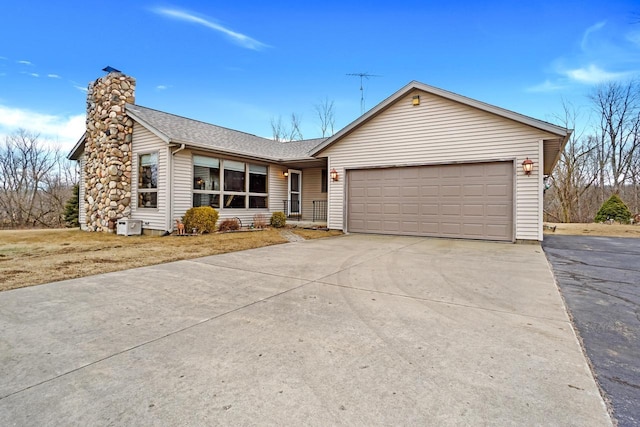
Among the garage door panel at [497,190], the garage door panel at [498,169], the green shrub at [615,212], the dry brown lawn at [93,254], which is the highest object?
the garage door panel at [498,169]

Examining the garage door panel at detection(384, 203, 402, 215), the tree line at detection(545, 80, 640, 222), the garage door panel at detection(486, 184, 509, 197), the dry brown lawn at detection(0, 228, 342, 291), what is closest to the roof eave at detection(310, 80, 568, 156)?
the garage door panel at detection(486, 184, 509, 197)

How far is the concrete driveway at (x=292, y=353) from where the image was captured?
1.72 metres

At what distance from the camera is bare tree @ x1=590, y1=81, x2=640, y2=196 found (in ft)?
70.6

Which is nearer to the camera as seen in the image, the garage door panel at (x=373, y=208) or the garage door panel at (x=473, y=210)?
the garage door panel at (x=473, y=210)

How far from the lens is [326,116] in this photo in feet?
87.5

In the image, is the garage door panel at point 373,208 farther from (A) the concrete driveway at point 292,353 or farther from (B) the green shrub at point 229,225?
(A) the concrete driveway at point 292,353

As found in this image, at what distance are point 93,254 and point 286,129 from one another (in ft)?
75.9

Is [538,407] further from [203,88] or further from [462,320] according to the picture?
[203,88]

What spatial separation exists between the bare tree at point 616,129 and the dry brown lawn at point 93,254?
82.8 feet

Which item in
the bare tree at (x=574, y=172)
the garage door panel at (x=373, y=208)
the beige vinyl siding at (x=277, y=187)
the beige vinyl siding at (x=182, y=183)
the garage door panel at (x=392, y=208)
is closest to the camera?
the beige vinyl siding at (x=182, y=183)

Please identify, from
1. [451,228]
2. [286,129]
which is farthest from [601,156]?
[286,129]

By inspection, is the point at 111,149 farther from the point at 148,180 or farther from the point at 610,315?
the point at 610,315

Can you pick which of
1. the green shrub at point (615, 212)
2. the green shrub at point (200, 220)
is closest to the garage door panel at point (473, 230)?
the green shrub at point (200, 220)

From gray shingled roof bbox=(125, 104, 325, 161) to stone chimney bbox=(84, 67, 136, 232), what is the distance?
507mm
